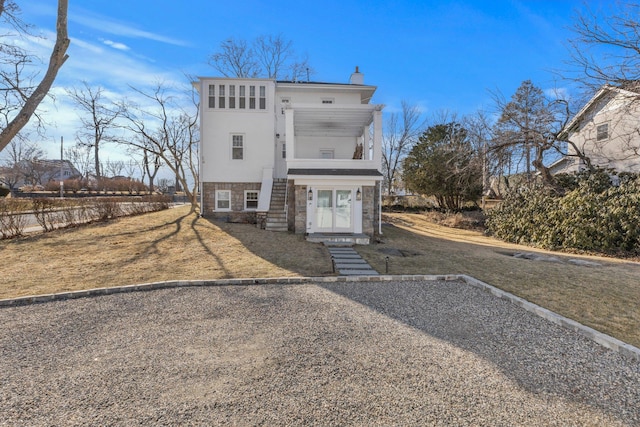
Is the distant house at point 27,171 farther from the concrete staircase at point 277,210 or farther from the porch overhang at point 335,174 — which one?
the porch overhang at point 335,174

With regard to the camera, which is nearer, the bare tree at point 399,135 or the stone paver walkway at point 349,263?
the stone paver walkway at point 349,263

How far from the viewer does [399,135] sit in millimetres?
39188

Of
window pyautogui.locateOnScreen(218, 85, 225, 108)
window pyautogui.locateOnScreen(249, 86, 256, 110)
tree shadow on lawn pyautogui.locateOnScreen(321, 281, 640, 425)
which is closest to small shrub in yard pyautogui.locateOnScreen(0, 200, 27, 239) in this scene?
window pyautogui.locateOnScreen(218, 85, 225, 108)

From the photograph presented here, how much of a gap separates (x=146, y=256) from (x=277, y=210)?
621cm

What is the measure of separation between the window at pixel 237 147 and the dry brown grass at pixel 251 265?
15.8 ft

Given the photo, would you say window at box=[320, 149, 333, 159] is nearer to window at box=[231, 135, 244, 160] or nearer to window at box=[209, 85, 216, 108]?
window at box=[231, 135, 244, 160]

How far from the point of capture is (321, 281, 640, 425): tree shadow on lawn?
10.9 ft

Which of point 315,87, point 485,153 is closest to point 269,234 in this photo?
point 315,87

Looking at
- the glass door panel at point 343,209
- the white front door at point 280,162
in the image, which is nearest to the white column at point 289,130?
the glass door panel at point 343,209

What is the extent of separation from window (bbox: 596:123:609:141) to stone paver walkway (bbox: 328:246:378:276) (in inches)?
661

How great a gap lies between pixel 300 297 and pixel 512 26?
14.3 metres

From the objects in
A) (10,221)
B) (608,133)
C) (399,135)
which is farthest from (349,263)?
(399,135)

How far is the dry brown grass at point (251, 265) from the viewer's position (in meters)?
6.43

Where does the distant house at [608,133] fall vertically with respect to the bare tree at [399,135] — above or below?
below
